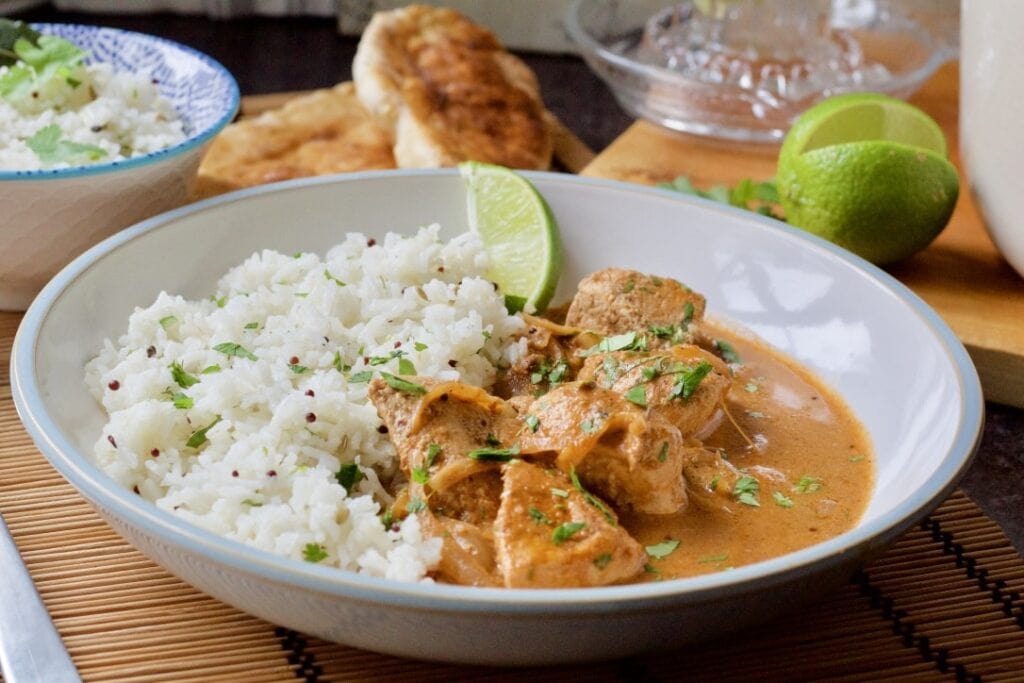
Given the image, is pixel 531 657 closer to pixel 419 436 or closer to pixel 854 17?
pixel 419 436

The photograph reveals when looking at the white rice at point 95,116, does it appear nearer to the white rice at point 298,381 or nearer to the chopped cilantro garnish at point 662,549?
the white rice at point 298,381

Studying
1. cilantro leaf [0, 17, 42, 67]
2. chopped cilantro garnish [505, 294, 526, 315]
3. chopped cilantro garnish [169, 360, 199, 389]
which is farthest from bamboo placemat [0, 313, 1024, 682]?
cilantro leaf [0, 17, 42, 67]

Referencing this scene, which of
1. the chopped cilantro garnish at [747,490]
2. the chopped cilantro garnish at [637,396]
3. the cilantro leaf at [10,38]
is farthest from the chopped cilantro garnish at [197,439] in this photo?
the cilantro leaf at [10,38]

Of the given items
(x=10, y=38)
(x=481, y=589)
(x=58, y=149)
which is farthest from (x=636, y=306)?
(x=10, y=38)

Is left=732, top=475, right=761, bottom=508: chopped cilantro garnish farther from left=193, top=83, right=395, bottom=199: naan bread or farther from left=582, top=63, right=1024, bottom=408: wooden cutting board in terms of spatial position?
left=193, top=83, right=395, bottom=199: naan bread

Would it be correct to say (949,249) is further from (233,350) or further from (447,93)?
(233,350)
